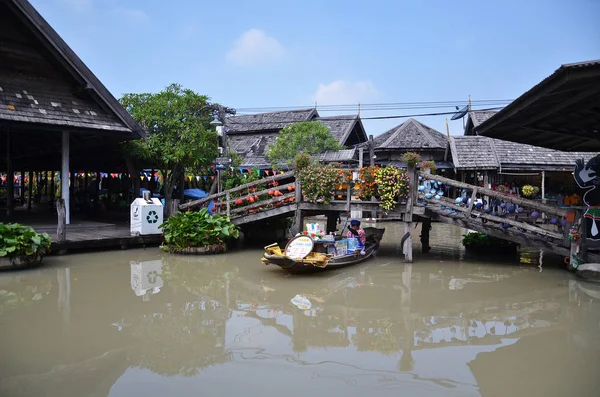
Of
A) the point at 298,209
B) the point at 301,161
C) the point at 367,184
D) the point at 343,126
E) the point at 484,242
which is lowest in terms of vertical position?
the point at 484,242

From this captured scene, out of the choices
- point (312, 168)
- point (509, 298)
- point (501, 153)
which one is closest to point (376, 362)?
point (509, 298)

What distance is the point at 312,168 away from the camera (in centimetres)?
1253

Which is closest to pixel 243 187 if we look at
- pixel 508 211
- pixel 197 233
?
pixel 197 233

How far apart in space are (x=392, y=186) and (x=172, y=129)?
753 centimetres

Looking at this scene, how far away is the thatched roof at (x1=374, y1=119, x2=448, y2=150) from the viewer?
24906 mm

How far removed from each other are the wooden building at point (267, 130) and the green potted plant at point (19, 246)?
1548 centimetres

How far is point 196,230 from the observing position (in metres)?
12.8

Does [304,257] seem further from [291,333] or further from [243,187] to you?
[243,187]

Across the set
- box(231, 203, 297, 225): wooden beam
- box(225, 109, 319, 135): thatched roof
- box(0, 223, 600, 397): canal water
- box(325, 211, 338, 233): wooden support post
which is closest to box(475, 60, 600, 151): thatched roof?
box(0, 223, 600, 397): canal water

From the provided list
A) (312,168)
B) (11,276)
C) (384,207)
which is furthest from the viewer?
(312,168)

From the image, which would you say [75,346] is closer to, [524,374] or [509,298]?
[524,374]

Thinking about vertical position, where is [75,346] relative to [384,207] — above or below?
below

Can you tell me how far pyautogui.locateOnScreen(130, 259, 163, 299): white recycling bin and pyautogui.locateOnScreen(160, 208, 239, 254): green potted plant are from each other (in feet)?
3.14

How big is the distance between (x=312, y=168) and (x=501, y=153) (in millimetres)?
12324
